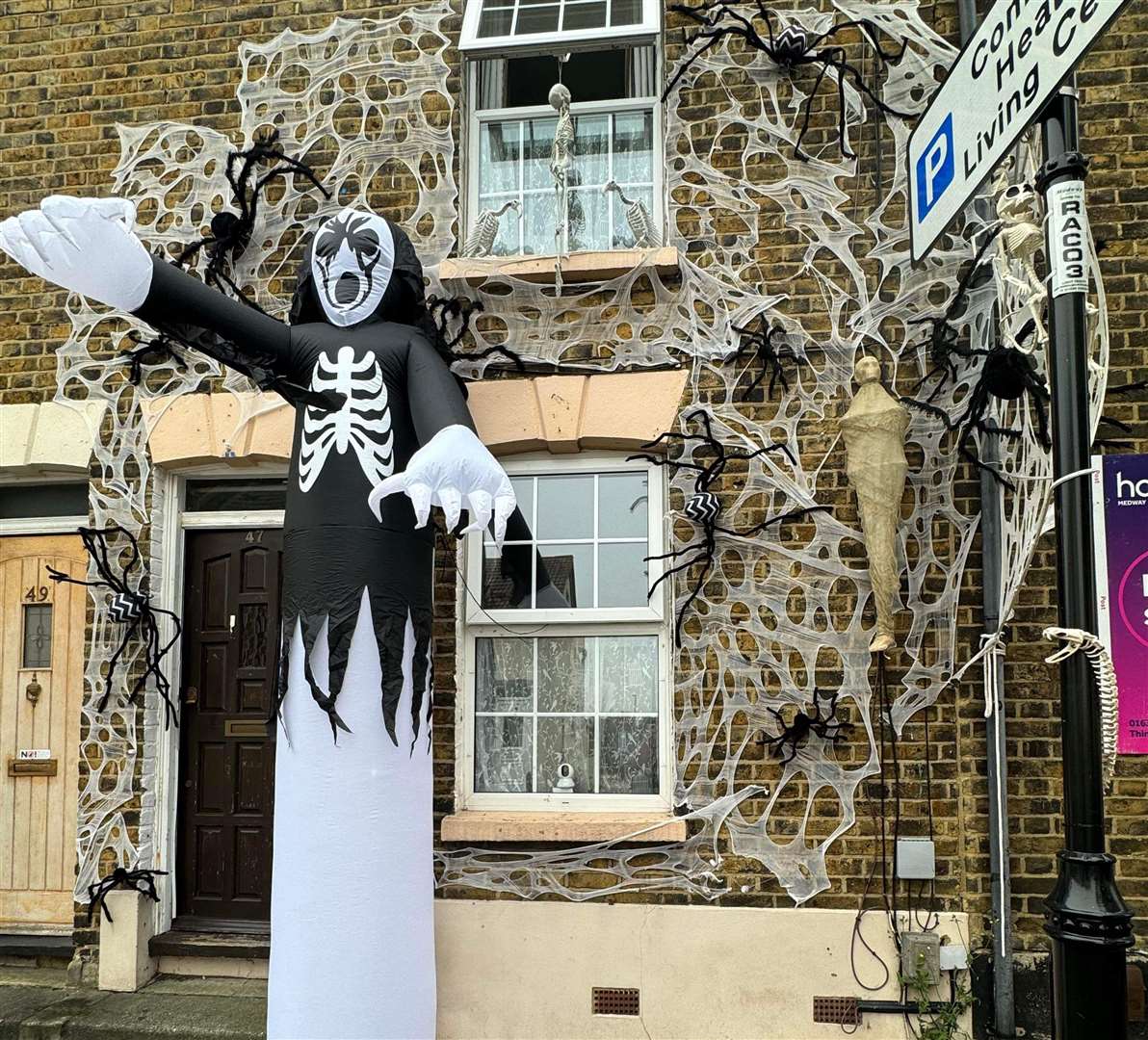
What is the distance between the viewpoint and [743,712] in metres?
4.75

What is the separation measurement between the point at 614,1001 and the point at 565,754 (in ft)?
3.55

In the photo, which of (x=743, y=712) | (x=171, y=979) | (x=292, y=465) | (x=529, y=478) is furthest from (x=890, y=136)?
(x=171, y=979)

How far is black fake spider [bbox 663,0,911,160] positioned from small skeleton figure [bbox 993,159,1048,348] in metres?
1.42

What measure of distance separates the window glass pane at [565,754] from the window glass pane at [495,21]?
125 inches

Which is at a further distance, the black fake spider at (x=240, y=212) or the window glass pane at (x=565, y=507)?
the black fake spider at (x=240, y=212)

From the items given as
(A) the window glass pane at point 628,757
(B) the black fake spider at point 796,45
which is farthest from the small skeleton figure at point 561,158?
(A) the window glass pane at point 628,757

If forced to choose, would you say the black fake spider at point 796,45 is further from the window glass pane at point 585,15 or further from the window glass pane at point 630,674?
the window glass pane at point 630,674

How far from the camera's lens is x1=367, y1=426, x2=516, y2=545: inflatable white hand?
3.30 m

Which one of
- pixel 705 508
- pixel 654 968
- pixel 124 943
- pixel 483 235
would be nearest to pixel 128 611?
pixel 124 943

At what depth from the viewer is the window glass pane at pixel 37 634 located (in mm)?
5641

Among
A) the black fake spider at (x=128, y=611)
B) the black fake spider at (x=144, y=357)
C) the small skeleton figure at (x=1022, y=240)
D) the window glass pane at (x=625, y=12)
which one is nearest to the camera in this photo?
the small skeleton figure at (x=1022, y=240)

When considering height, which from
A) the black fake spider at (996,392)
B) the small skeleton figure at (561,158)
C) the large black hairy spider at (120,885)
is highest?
the small skeleton figure at (561,158)

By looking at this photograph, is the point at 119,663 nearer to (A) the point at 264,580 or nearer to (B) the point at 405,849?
(A) the point at 264,580

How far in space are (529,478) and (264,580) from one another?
148 cm
